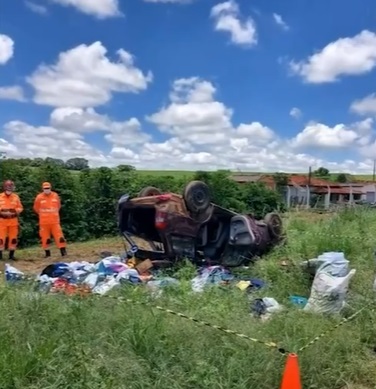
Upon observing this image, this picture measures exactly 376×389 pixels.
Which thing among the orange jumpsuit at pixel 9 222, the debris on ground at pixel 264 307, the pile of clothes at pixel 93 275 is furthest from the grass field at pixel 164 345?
the orange jumpsuit at pixel 9 222

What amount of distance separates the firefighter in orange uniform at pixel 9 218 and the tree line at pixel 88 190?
2684mm

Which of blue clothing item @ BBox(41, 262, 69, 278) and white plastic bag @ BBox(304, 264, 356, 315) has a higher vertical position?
white plastic bag @ BBox(304, 264, 356, 315)

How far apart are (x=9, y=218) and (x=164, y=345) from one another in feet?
25.5

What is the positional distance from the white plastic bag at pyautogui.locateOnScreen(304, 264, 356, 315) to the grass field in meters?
0.15

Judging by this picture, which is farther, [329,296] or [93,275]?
[93,275]

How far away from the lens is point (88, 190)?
15.5 metres

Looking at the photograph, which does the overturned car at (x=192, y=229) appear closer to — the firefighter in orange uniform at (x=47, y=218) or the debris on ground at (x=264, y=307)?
the debris on ground at (x=264, y=307)

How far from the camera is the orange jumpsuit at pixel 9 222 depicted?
10703 mm

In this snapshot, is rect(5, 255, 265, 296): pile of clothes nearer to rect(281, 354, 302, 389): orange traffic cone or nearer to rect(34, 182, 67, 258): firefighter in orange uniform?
rect(281, 354, 302, 389): orange traffic cone

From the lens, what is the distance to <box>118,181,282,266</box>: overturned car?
7875mm

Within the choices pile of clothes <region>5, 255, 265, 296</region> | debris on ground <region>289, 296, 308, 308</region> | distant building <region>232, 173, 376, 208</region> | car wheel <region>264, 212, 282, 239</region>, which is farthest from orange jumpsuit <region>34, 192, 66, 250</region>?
distant building <region>232, 173, 376, 208</region>

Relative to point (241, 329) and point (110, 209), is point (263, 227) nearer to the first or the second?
point (241, 329)

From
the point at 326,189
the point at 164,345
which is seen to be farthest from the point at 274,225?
the point at 326,189

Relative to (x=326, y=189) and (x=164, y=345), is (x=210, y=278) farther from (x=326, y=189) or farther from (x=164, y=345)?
(x=326, y=189)
